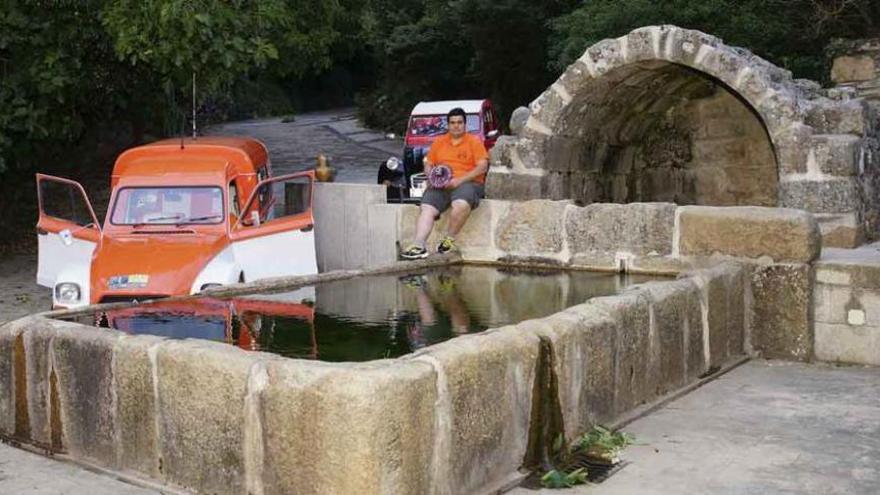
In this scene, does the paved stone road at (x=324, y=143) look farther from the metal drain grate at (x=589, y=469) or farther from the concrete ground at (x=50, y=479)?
the metal drain grate at (x=589, y=469)

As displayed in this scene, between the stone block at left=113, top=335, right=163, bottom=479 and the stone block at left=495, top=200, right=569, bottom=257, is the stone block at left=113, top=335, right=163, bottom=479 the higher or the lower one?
the lower one

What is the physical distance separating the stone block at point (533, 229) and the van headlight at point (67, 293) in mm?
3793

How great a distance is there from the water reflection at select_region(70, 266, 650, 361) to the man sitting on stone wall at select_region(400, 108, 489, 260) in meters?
0.83

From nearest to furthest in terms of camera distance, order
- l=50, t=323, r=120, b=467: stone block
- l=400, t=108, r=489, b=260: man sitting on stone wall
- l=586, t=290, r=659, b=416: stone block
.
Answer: l=50, t=323, r=120, b=467: stone block, l=586, t=290, r=659, b=416: stone block, l=400, t=108, r=489, b=260: man sitting on stone wall

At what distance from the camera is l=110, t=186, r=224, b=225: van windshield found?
1047cm

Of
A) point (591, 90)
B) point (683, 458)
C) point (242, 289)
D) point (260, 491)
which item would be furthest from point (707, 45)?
point (260, 491)

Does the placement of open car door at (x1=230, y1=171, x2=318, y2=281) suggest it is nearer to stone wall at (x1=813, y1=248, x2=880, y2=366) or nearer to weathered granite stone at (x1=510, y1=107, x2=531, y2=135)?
weathered granite stone at (x1=510, y1=107, x2=531, y2=135)

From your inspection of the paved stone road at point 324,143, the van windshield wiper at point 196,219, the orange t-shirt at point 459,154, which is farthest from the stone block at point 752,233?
the paved stone road at point 324,143

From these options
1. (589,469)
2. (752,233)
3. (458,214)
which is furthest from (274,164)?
(589,469)

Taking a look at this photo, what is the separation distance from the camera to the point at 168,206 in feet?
34.7

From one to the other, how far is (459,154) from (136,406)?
242 inches

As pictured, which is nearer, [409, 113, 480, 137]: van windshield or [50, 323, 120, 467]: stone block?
[50, 323, 120, 467]: stone block

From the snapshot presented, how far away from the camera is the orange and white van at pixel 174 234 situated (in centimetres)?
953

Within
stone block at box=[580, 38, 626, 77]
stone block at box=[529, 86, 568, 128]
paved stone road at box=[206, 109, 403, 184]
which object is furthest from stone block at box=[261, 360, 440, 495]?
paved stone road at box=[206, 109, 403, 184]
